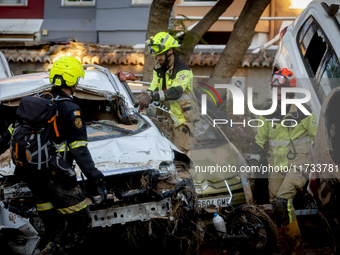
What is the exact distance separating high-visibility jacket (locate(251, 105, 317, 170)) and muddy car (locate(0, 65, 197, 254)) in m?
1.08

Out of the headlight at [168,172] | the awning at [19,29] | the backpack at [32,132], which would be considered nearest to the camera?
the backpack at [32,132]

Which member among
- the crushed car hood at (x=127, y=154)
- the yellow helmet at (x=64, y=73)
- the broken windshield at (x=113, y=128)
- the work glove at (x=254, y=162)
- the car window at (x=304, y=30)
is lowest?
the work glove at (x=254, y=162)

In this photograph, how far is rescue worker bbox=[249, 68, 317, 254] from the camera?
4.20m

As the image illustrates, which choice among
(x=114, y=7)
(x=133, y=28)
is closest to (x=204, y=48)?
(x=133, y=28)

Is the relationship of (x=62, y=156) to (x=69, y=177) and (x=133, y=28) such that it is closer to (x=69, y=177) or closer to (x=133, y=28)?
(x=69, y=177)

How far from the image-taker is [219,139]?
206 inches

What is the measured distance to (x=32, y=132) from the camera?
2.98 meters

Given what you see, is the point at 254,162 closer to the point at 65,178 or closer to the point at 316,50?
the point at 316,50

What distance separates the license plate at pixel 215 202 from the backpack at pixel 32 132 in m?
1.96

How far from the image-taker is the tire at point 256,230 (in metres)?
4.07

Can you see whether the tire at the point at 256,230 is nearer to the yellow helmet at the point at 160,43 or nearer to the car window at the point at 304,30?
the yellow helmet at the point at 160,43

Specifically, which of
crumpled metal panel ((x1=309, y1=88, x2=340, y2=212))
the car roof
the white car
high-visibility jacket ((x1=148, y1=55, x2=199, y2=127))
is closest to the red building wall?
the car roof

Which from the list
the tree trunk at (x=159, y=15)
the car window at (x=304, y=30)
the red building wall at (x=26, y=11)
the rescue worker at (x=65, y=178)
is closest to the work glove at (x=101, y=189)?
the rescue worker at (x=65, y=178)

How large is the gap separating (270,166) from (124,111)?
177 centimetres
